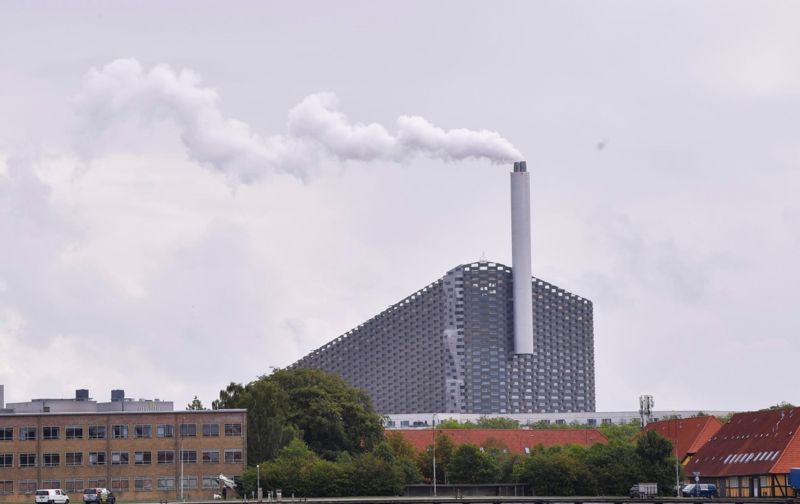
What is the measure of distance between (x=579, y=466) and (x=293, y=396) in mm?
40804

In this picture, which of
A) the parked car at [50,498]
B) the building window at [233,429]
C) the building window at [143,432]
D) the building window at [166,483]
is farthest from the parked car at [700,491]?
the parked car at [50,498]

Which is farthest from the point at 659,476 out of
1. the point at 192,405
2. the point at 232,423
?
the point at 192,405

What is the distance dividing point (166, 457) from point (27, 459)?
14692mm

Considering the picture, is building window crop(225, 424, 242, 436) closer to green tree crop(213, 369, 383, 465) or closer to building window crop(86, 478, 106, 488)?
green tree crop(213, 369, 383, 465)

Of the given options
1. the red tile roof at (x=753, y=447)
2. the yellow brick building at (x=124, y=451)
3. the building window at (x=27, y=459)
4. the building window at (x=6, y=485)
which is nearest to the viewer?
the red tile roof at (x=753, y=447)

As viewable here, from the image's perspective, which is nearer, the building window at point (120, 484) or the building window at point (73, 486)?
the building window at point (73, 486)

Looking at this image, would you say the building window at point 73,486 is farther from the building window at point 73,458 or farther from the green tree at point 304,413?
the green tree at point 304,413

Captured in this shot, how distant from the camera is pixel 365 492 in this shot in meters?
157

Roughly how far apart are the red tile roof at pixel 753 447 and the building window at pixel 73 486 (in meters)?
67.8

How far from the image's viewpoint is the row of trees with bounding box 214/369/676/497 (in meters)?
159

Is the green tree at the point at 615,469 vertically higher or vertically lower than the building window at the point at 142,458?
lower

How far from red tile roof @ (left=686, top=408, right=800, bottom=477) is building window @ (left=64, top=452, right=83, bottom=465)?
223 ft

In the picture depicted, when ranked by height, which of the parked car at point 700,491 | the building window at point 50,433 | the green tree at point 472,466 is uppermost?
the building window at point 50,433

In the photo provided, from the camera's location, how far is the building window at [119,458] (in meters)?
171
